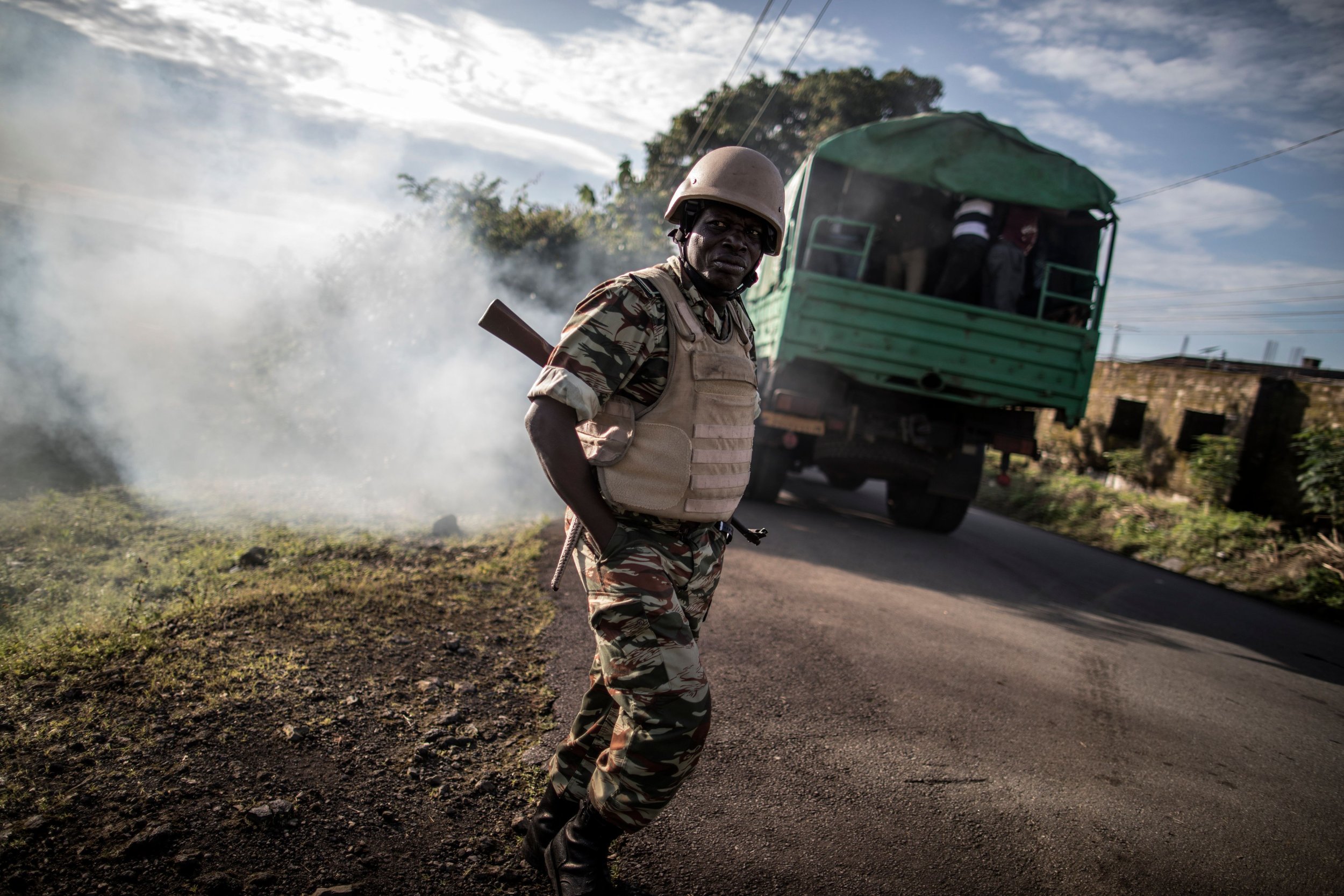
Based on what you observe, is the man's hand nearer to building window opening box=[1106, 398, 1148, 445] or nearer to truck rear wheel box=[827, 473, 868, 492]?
truck rear wheel box=[827, 473, 868, 492]

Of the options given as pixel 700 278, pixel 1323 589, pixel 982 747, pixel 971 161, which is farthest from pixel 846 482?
pixel 700 278

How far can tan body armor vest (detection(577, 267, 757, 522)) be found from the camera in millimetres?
1715

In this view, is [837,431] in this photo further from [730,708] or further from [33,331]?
[33,331]

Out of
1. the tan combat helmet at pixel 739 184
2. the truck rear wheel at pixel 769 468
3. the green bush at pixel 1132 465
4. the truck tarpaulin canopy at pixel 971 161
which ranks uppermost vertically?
the truck tarpaulin canopy at pixel 971 161

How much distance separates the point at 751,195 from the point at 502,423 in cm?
628

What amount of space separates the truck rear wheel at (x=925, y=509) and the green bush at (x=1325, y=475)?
5.16 m

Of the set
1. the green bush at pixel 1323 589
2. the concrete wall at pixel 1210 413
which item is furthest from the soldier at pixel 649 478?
the concrete wall at pixel 1210 413

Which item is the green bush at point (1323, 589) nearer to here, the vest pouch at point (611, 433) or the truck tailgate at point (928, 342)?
the truck tailgate at point (928, 342)

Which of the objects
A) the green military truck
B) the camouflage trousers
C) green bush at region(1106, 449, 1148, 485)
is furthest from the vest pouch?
green bush at region(1106, 449, 1148, 485)

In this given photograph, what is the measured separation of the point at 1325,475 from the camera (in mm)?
9148

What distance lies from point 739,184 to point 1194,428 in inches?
564

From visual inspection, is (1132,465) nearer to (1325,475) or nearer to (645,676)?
(1325,475)

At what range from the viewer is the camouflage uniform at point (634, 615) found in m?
1.61

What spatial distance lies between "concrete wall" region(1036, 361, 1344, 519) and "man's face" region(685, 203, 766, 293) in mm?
8486
